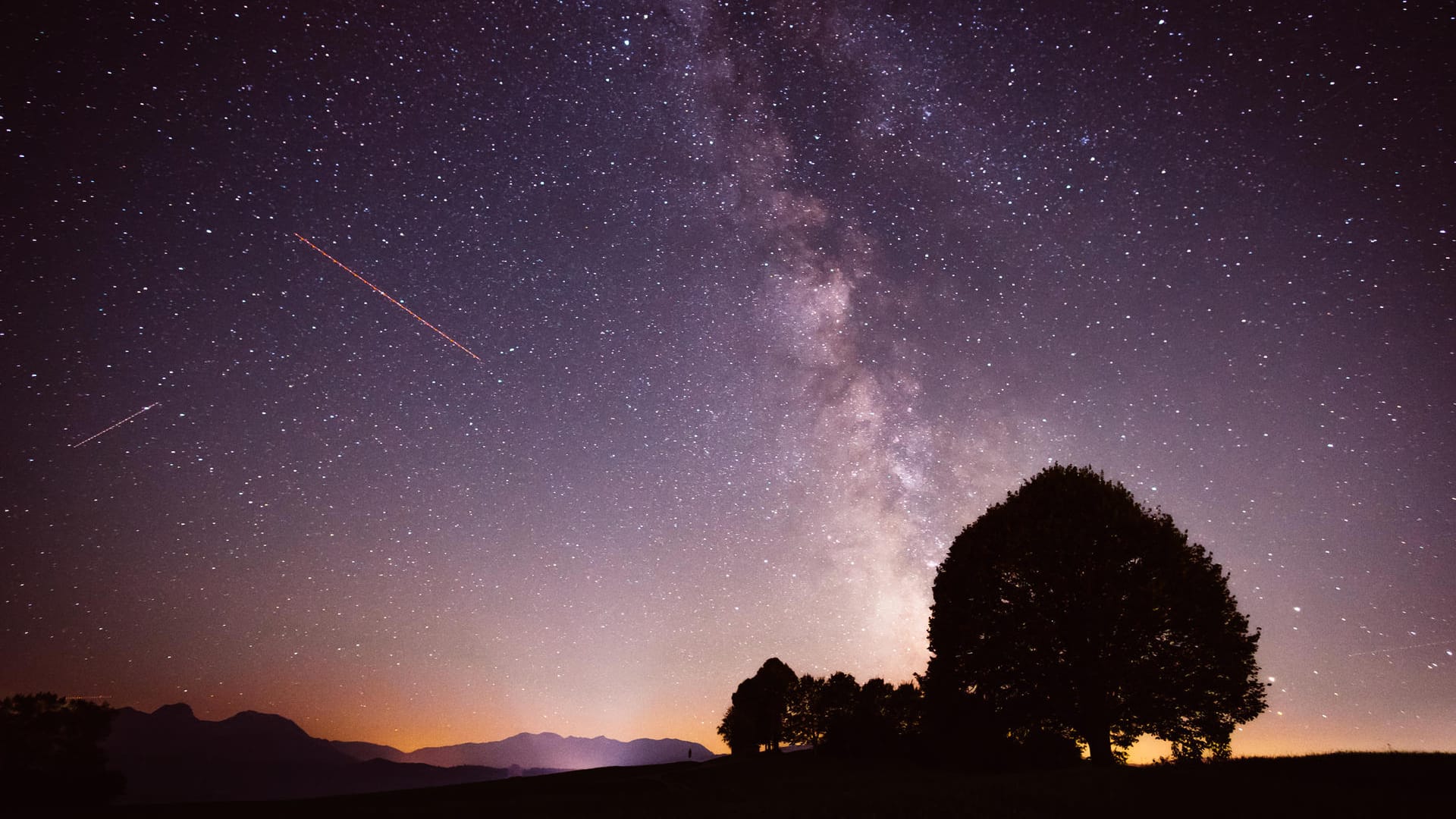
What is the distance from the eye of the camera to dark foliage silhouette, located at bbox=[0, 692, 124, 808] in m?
35.3

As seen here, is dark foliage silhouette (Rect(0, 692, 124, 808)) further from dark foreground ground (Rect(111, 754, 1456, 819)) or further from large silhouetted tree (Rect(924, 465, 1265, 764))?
large silhouetted tree (Rect(924, 465, 1265, 764))

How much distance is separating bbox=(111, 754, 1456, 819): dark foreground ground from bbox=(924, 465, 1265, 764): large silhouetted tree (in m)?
2.66

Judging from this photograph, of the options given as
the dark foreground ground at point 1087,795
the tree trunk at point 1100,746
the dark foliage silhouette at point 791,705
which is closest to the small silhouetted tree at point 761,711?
the dark foliage silhouette at point 791,705

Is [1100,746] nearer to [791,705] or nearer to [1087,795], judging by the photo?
[1087,795]

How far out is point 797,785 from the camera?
27.8 meters

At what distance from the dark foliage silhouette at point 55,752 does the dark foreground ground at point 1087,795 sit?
41.0 ft

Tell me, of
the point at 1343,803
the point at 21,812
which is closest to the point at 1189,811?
the point at 1343,803

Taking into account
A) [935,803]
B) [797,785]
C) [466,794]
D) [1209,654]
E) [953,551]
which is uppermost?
[953,551]

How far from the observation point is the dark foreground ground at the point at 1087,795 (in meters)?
13.6

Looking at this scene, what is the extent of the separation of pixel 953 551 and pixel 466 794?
33300mm

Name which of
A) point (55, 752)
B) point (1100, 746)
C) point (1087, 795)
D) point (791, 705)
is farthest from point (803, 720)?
point (55, 752)

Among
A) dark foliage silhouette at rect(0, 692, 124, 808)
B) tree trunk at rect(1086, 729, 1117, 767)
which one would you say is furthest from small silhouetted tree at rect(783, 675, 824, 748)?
dark foliage silhouette at rect(0, 692, 124, 808)

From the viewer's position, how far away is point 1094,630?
22.4 metres

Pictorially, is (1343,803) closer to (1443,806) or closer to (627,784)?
(1443,806)
